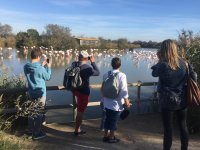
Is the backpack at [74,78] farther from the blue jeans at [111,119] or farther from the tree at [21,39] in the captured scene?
the tree at [21,39]

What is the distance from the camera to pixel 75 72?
621 cm

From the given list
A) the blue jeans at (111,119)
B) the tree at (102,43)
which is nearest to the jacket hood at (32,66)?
the blue jeans at (111,119)

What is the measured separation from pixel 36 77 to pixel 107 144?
1840 millimetres

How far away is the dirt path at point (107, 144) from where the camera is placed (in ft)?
20.1

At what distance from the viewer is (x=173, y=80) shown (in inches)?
201

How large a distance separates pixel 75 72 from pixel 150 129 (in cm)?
232

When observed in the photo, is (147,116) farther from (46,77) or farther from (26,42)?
(26,42)

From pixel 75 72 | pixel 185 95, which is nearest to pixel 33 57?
pixel 75 72

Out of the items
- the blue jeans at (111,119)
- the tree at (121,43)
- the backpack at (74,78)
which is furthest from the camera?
the tree at (121,43)

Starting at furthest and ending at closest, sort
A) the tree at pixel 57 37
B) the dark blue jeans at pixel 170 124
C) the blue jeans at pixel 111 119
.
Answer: the tree at pixel 57 37 < the blue jeans at pixel 111 119 < the dark blue jeans at pixel 170 124

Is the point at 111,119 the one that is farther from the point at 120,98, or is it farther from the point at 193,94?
the point at 193,94

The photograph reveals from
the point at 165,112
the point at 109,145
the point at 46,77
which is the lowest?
the point at 109,145

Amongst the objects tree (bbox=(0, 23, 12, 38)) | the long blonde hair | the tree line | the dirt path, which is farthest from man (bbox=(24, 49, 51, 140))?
tree (bbox=(0, 23, 12, 38))

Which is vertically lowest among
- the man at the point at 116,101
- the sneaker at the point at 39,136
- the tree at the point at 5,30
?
the sneaker at the point at 39,136
